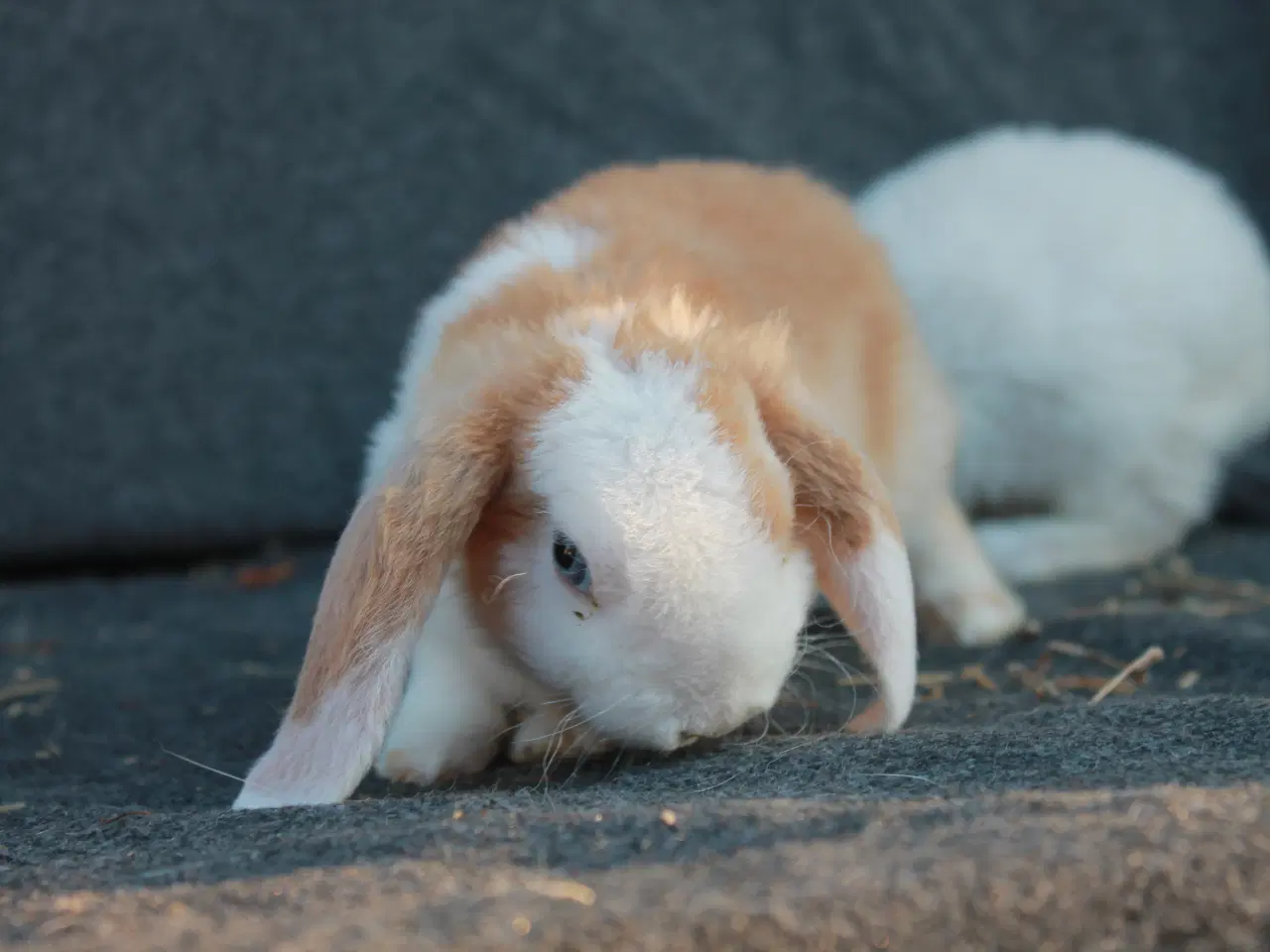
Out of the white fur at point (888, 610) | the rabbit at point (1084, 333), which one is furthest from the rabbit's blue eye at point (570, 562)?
the rabbit at point (1084, 333)

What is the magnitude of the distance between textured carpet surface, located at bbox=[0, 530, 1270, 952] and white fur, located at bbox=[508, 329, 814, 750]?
0.25ft

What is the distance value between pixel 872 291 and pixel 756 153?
2.97ft

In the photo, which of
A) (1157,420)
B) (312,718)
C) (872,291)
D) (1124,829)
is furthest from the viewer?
(1157,420)

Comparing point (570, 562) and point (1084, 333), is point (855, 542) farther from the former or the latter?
point (1084, 333)

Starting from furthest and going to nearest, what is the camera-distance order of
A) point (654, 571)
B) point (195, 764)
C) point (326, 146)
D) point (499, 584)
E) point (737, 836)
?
point (326, 146)
point (195, 764)
point (499, 584)
point (654, 571)
point (737, 836)

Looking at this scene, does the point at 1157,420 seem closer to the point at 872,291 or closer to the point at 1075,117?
the point at 872,291

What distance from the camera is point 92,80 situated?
2.20 metres

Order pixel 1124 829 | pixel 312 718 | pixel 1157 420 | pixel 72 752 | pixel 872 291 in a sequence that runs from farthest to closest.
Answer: pixel 1157 420 < pixel 872 291 < pixel 72 752 < pixel 312 718 < pixel 1124 829

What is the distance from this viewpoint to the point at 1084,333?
6.27 feet

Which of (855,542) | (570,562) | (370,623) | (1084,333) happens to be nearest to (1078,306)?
(1084,333)

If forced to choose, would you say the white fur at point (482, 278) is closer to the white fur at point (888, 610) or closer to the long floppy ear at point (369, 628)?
the long floppy ear at point (369, 628)

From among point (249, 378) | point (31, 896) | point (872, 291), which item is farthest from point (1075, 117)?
point (31, 896)

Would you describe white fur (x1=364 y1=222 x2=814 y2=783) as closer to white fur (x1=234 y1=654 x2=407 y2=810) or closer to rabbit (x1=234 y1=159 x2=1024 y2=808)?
rabbit (x1=234 y1=159 x2=1024 y2=808)

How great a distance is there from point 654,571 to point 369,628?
0.81 feet
